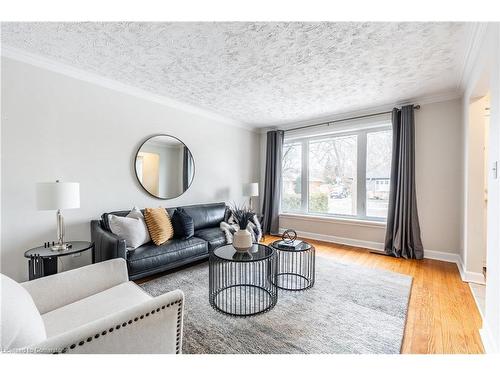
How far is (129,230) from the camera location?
255 cm

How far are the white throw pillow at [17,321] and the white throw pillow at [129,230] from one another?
154cm

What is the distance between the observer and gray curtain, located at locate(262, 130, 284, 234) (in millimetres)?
4961

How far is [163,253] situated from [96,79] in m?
2.24

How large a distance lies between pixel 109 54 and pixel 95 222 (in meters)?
1.84

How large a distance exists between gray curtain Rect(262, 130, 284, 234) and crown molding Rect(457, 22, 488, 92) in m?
2.92

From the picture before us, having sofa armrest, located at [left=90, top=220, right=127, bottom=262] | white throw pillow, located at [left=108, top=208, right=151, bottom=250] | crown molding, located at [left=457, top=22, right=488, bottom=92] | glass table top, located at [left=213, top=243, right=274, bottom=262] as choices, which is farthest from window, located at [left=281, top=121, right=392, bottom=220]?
sofa armrest, located at [left=90, top=220, right=127, bottom=262]

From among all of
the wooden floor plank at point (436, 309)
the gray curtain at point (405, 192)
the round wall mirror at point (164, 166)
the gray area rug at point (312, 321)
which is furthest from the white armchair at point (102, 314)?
the gray curtain at point (405, 192)

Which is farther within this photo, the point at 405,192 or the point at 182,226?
the point at 405,192

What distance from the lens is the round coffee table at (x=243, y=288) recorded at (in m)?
2.02

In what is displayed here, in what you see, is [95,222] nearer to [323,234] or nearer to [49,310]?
[49,310]

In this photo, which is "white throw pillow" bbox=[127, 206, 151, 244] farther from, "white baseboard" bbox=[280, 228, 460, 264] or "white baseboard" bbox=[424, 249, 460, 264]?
"white baseboard" bbox=[424, 249, 460, 264]

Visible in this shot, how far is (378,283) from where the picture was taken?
8.50 feet

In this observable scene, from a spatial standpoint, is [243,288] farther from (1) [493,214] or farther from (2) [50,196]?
(1) [493,214]

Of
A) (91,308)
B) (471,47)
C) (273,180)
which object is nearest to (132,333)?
(91,308)
